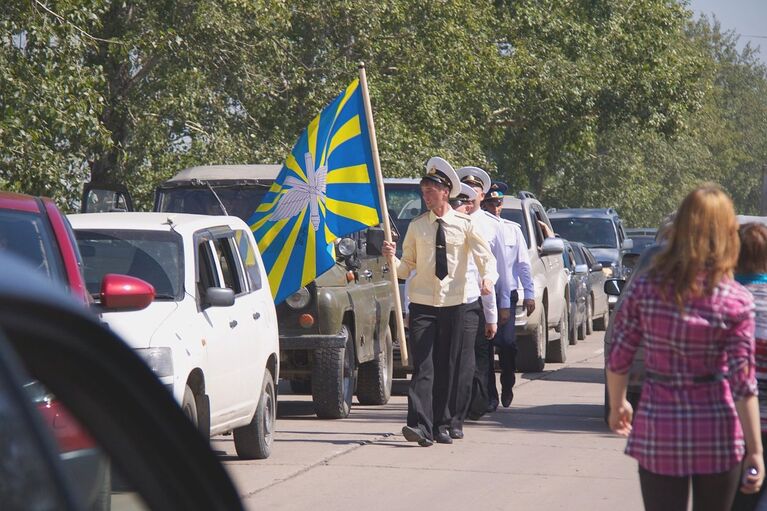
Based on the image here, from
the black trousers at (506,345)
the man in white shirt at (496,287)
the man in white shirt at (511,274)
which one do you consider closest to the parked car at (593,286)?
the black trousers at (506,345)

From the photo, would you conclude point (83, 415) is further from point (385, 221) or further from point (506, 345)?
point (506, 345)

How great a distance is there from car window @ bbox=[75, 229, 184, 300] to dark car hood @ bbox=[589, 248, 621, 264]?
20962mm

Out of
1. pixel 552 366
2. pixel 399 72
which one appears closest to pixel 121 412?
pixel 552 366

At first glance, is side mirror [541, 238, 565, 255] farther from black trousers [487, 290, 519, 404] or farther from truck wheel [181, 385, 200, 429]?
truck wheel [181, 385, 200, 429]

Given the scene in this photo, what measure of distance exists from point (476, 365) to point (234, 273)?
8.90ft

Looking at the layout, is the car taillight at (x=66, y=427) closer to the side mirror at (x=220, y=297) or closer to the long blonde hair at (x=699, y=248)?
the long blonde hair at (x=699, y=248)

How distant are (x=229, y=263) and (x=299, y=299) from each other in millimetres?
2197

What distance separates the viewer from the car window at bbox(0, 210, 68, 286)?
6051 millimetres

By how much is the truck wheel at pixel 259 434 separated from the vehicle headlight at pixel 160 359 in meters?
1.60

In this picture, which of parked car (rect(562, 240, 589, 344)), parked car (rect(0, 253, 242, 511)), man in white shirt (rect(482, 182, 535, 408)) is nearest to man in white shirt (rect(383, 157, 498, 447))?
man in white shirt (rect(482, 182, 535, 408))

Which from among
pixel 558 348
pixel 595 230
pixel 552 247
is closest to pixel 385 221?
pixel 552 247

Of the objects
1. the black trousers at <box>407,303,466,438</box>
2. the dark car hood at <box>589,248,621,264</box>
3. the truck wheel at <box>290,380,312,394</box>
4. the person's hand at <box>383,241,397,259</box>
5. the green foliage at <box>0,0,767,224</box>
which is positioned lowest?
the dark car hood at <box>589,248,621,264</box>

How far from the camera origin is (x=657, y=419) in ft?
15.4

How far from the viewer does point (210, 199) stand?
13.0m
